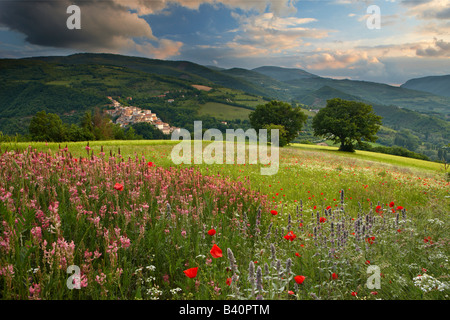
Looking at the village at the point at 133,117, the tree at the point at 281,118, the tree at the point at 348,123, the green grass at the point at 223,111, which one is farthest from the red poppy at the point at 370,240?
the green grass at the point at 223,111

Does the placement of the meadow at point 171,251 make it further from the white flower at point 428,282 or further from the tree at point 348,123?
the tree at point 348,123

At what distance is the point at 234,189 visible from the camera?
7.43 metres

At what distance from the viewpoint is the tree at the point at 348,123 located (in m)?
51.3

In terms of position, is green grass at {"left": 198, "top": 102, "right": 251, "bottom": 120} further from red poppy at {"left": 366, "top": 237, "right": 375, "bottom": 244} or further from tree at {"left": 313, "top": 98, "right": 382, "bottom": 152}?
red poppy at {"left": 366, "top": 237, "right": 375, "bottom": 244}

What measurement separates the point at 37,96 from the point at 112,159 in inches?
9715

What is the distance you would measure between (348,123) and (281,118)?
45.4 ft

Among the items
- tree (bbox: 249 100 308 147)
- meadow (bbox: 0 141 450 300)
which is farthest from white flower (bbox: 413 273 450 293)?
tree (bbox: 249 100 308 147)

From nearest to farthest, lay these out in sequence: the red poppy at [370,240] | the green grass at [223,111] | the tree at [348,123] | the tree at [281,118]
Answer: the red poppy at [370,240]
the tree at [348,123]
the tree at [281,118]
the green grass at [223,111]

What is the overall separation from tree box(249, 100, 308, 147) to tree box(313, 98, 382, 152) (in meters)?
4.16

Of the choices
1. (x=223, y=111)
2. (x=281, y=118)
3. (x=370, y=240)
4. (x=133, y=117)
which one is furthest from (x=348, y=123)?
(x=133, y=117)

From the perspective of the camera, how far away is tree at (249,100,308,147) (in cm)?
5541

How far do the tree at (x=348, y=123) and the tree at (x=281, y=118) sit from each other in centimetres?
416

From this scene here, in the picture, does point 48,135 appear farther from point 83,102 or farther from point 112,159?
point 83,102
